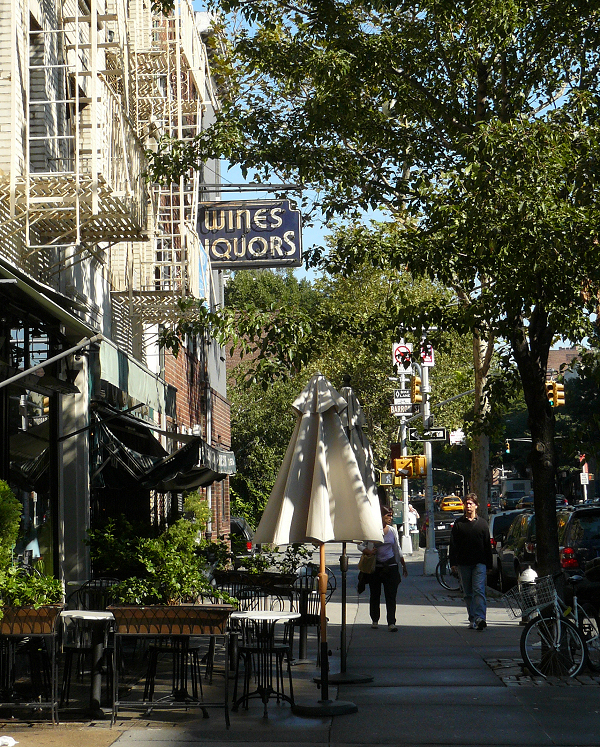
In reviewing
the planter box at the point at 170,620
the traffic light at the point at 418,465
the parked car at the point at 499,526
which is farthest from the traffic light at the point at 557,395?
the planter box at the point at 170,620

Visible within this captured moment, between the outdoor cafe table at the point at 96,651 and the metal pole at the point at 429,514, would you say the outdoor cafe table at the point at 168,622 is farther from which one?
the metal pole at the point at 429,514

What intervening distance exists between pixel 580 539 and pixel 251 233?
8204 millimetres

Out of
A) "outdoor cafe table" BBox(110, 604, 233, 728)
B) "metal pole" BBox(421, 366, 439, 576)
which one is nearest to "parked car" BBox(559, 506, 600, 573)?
"outdoor cafe table" BBox(110, 604, 233, 728)

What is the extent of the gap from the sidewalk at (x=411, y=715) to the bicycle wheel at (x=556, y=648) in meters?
0.16

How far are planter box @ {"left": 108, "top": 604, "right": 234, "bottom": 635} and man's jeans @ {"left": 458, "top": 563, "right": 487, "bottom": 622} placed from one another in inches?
271

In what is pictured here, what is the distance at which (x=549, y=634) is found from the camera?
32.7 ft

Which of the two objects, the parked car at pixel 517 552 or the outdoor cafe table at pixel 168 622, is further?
the parked car at pixel 517 552

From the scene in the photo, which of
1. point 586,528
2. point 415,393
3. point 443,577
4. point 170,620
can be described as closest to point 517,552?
point 586,528

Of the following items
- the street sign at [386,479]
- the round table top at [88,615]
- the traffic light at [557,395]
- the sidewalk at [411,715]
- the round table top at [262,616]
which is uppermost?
the traffic light at [557,395]

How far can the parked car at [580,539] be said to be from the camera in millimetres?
15734

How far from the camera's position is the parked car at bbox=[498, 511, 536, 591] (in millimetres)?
18094

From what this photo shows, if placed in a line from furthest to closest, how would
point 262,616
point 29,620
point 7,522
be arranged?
point 262,616 < point 29,620 < point 7,522

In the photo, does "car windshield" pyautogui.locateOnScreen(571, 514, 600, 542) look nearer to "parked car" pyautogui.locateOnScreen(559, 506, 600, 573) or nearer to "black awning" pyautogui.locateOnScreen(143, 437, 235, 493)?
"parked car" pyautogui.locateOnScreen(559, 506, 600, 573)

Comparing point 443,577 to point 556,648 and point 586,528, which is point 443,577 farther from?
point 556,648
